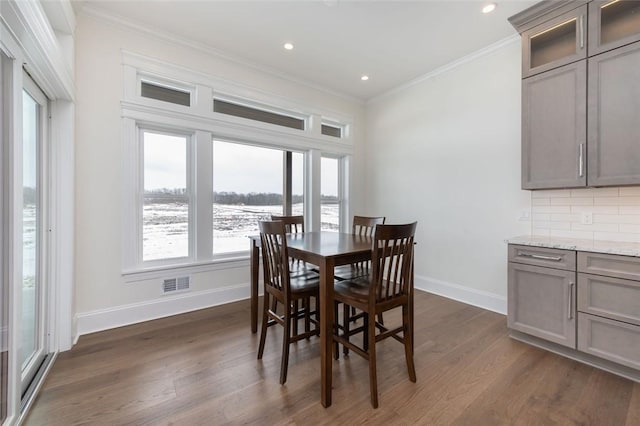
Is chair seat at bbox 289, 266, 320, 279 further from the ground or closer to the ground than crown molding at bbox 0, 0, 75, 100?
closer to the ground

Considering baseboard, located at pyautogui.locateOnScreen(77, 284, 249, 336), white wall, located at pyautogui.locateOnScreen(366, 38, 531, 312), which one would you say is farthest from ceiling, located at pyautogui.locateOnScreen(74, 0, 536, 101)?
baseboard, located at pyautogui.locateOnScreen(77, 284, 249, 336)

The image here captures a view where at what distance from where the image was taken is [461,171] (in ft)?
12.0

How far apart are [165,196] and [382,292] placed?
8.70 feet

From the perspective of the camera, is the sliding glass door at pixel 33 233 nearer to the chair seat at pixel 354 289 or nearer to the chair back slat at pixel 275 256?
the chair back slat at pixel 275 256

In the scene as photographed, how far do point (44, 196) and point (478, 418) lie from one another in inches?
137

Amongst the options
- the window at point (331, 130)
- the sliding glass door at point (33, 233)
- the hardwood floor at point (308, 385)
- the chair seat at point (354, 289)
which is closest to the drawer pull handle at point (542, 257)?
the hardwood floor at point (308, 385)

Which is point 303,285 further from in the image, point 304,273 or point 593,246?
point 593,246

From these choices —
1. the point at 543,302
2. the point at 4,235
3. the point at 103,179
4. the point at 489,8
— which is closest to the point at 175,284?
the point at 103,179

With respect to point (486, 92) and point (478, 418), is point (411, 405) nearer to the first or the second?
point (478, 418)

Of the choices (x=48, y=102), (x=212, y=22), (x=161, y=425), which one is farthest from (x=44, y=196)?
(x=212, y=22)

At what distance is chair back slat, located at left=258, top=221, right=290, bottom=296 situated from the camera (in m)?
2.01

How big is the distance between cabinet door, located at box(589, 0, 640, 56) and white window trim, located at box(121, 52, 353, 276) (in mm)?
3061

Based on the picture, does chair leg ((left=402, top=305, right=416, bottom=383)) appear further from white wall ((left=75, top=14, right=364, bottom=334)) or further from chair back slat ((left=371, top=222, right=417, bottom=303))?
white wall ((left=75, top=14, right=364, bottom=334))

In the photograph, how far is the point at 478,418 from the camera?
1646 mm
